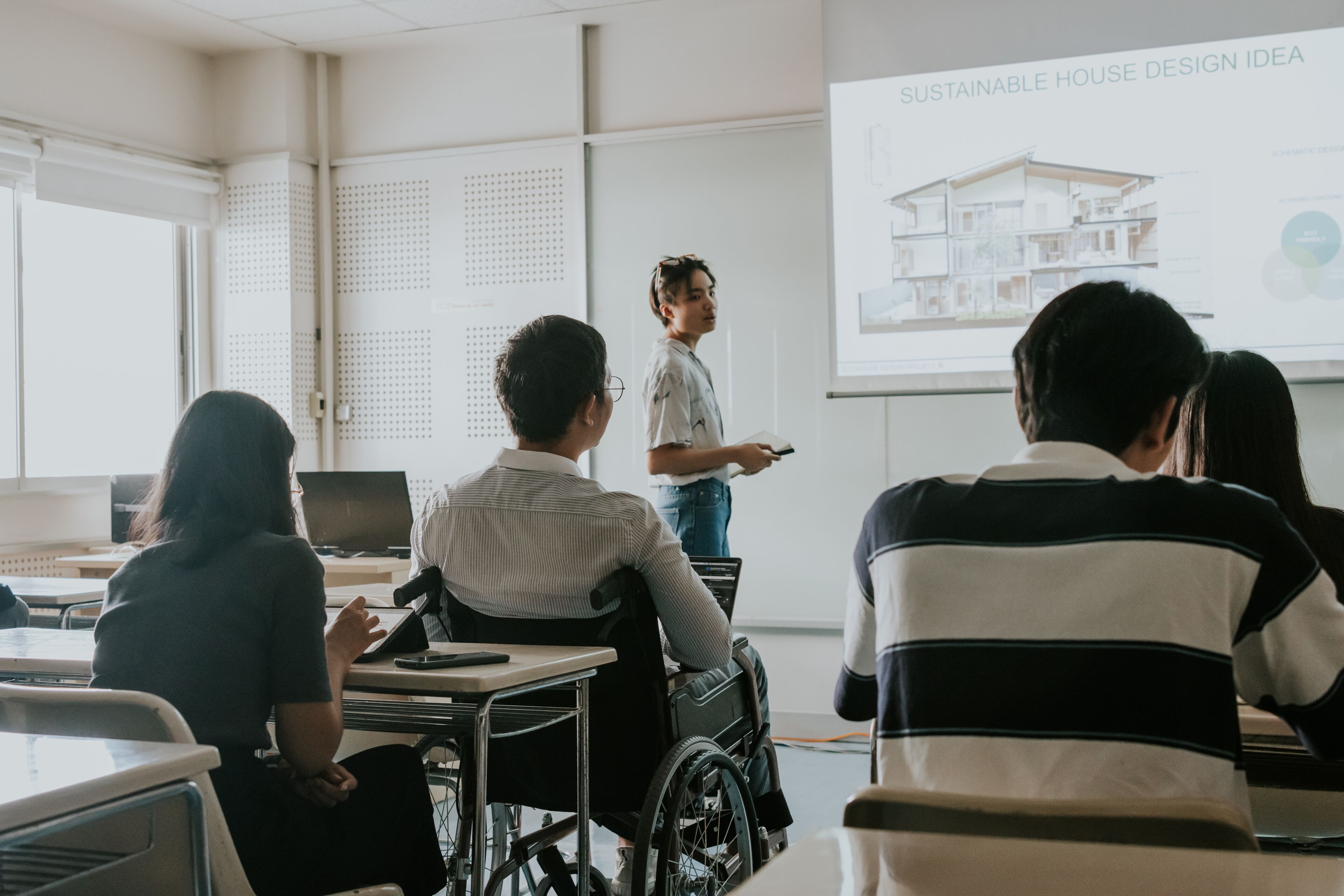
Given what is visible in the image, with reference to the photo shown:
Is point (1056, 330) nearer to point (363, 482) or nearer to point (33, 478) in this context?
point (363, 482)

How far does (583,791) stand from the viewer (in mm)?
1969

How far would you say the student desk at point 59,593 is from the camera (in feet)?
10.6

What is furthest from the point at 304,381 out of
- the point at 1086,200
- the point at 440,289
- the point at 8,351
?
the point at 1086,200

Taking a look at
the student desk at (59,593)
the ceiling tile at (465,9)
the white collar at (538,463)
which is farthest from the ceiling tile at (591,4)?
the white collar at (538,463)

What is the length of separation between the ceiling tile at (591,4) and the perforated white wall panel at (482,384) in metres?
1.41

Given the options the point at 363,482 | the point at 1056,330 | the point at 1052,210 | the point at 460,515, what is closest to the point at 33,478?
the point at 363,482

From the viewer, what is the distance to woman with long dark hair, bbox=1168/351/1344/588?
1810mm

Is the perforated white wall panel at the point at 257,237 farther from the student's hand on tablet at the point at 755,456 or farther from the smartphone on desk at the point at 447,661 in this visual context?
the smartphone on desk at the point at 447,661

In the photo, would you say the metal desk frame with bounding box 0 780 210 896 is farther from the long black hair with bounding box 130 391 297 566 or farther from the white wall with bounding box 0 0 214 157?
the white wall with bounding box 0 0 214 157

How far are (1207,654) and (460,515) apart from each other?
4.43ft

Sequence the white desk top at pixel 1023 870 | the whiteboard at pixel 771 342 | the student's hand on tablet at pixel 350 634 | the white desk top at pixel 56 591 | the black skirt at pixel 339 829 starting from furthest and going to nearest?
the whiteboard at pixel 771 342 < the white desk top at pixel 56 591 < the student's hand on tablet at pixel 350 634 < the black skirt at pixel 339 829 < the white desk top at pixel 1023 870

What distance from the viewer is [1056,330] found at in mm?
1276

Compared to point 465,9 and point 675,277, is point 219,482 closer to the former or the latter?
point 675,277

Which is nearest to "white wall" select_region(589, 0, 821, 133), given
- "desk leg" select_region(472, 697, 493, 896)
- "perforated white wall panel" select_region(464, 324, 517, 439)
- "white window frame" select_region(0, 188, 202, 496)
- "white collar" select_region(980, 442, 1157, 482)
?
"perforated white wall panel" select_region(464, 324, 517, 439)
